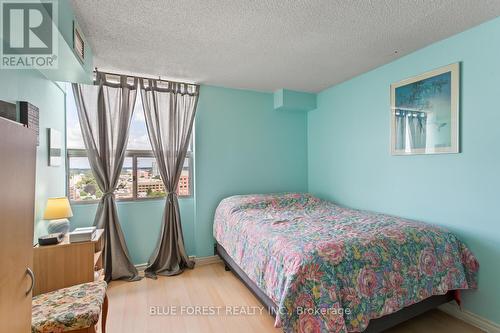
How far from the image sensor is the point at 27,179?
40.1 inches

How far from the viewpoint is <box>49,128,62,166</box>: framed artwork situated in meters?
2.30

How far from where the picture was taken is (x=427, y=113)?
7.72 feet

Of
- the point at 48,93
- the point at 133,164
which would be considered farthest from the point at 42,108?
the point at 133,164

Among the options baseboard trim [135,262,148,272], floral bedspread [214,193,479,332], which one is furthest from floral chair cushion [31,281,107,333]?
baseboard trim [135,262,148,272]

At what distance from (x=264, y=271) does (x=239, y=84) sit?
96.8 inches

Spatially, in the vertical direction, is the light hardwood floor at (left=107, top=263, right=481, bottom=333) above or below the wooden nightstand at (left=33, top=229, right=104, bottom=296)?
below

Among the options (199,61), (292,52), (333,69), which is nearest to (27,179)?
(199,61)

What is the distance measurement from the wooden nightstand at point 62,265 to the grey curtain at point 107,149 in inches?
30.8

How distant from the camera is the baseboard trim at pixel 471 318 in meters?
1.92

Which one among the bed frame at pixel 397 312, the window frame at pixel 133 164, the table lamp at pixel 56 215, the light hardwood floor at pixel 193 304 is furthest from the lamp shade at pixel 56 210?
the bed frame at pixel 397 312

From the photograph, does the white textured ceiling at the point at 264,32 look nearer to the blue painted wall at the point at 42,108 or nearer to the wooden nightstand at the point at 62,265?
the blue painted wall at the point at 42,108

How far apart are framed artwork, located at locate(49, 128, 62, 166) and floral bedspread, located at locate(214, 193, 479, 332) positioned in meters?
1.95

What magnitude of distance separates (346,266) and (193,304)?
1556 millimetres

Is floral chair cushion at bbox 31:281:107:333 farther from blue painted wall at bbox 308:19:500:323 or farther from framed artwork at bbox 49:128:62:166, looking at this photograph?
blue painted wall at bbox 308:19:500:323
